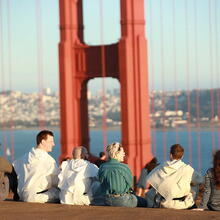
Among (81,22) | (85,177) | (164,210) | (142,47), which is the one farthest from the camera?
(81,22)

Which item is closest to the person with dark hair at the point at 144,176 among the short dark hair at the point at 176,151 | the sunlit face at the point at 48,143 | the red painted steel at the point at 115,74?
the sunlit face at the point at 48,143

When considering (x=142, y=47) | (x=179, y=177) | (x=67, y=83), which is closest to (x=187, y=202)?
(x=179, y=177)

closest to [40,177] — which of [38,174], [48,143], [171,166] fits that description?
[38,174]

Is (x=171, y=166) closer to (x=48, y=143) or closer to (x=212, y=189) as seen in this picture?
(x=212, y=189)

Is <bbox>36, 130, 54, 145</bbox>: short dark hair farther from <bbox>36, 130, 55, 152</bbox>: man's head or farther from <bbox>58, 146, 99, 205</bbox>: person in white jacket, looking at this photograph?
<bbox>58, 146, 99, 205</bbox>: person in white jacket

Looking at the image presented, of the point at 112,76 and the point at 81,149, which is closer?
the point at 81,149

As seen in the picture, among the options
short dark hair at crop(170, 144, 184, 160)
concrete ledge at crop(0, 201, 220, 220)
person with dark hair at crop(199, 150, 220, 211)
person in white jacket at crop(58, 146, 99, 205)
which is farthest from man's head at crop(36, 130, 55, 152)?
person with dark hair at crop(199, 150, 220, 211)

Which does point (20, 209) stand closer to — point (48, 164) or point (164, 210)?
point (48, 164)
